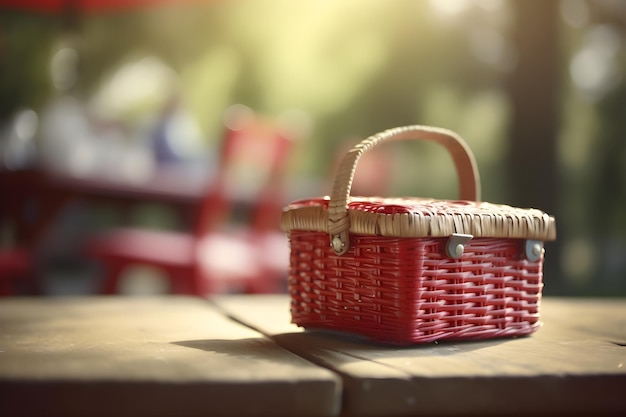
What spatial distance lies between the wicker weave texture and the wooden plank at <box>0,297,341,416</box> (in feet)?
0.36

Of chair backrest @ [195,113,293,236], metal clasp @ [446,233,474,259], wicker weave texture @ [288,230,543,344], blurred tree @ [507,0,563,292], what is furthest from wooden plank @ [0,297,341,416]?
blurred tree @ [507,0,563,292]

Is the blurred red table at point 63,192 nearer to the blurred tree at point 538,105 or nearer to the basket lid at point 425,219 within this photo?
the basket lid at point 425,219

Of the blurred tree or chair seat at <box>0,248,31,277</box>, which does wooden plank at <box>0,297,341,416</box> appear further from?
the blurred tree

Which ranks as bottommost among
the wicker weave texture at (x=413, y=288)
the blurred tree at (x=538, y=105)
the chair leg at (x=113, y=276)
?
the chair leg at (x=113, y=276)

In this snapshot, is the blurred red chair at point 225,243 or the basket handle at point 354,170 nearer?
the basket handle at point 354,170

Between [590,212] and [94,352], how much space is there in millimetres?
7223

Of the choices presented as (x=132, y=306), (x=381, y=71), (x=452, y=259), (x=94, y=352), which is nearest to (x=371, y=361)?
(x=452, y=259)

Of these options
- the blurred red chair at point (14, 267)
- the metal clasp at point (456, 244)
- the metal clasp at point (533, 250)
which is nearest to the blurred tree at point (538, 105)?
the blurred red chair at point (14, 267)

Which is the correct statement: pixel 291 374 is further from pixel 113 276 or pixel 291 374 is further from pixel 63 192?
pixel 113 276

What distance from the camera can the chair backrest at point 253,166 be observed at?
2.58 metres

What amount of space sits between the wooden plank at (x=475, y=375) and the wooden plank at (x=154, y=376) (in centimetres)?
4

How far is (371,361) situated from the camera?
869 mm

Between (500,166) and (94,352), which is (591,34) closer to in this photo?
(500,166)

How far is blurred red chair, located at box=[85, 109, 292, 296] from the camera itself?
2.66m
